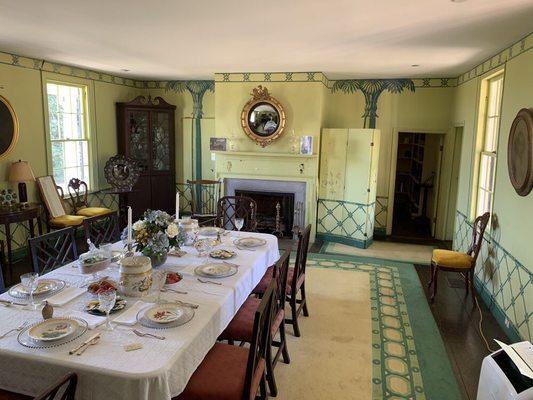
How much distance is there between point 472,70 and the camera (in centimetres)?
515

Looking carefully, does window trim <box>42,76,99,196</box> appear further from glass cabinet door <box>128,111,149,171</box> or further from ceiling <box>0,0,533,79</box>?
glass cabinet door <box>128,111,149,171</box>

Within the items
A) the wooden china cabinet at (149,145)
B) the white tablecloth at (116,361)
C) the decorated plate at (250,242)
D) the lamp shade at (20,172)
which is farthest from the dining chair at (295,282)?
the wooden china cabinet at (149,145)

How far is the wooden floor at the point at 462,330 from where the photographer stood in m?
2.83

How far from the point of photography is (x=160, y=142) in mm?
6984

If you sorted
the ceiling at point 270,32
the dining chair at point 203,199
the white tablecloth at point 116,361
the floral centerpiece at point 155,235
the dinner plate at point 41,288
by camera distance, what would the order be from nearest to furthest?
the white tablecloth at point 116,361 < the dinner plate at point 41,288 < the floral centerpiece at point 155,235 < the ceiling at point 270,32 < the dining chair at point 203,199

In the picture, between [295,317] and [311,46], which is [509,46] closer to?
[311,46]

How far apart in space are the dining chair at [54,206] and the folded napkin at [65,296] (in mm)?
3031

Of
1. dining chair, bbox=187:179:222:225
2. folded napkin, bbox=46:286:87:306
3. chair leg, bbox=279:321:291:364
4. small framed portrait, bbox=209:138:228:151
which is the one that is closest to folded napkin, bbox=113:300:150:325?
folded napkin, bbox=46:286:87:306

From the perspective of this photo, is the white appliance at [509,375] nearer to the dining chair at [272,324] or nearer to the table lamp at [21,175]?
the dining chair at [272,324]

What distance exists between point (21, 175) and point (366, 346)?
4.22 m

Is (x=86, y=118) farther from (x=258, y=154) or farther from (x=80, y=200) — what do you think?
(x=258, y=154)

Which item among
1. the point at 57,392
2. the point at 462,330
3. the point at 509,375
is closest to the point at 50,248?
the point at 57,392

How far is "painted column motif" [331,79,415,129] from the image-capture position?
6.15 meters

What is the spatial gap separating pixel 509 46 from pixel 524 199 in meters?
1.57
